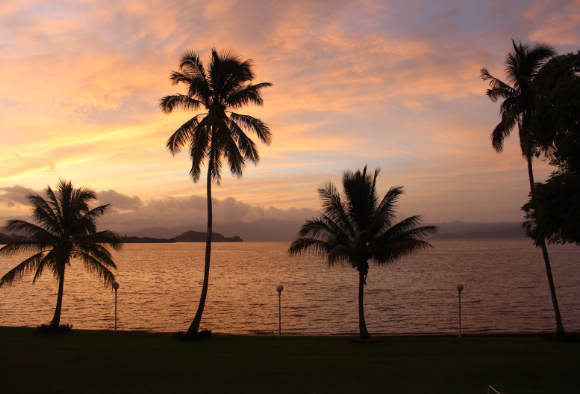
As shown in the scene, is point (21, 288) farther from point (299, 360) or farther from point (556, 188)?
point (556, 188)

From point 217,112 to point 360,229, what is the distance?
8.53 metres

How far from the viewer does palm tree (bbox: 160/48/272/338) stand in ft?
61.8

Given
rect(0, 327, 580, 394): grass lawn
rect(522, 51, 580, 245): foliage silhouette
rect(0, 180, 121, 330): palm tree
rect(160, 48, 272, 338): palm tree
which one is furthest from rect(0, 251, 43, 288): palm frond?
rect(522, 51, 580, 245): foliage silhouette

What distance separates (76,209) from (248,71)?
36.5ft

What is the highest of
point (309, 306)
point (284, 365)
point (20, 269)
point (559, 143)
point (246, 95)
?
point (246, 95)

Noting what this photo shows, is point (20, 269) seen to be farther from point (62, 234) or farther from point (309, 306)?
point (309, 306)

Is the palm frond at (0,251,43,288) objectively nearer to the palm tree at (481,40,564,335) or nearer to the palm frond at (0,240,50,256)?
the palm frond at (0,240,50,256)

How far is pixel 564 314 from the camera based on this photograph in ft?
113

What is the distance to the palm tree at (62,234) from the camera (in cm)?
2030

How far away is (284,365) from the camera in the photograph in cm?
1401

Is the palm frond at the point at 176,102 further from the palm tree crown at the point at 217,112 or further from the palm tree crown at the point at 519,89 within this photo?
the palm tree crown at the point at 519,89

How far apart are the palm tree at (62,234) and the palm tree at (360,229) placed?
10031 millimetres

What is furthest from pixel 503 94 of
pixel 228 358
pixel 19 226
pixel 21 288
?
pixel 21 288

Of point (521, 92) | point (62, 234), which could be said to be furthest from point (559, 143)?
point (62, 234)
